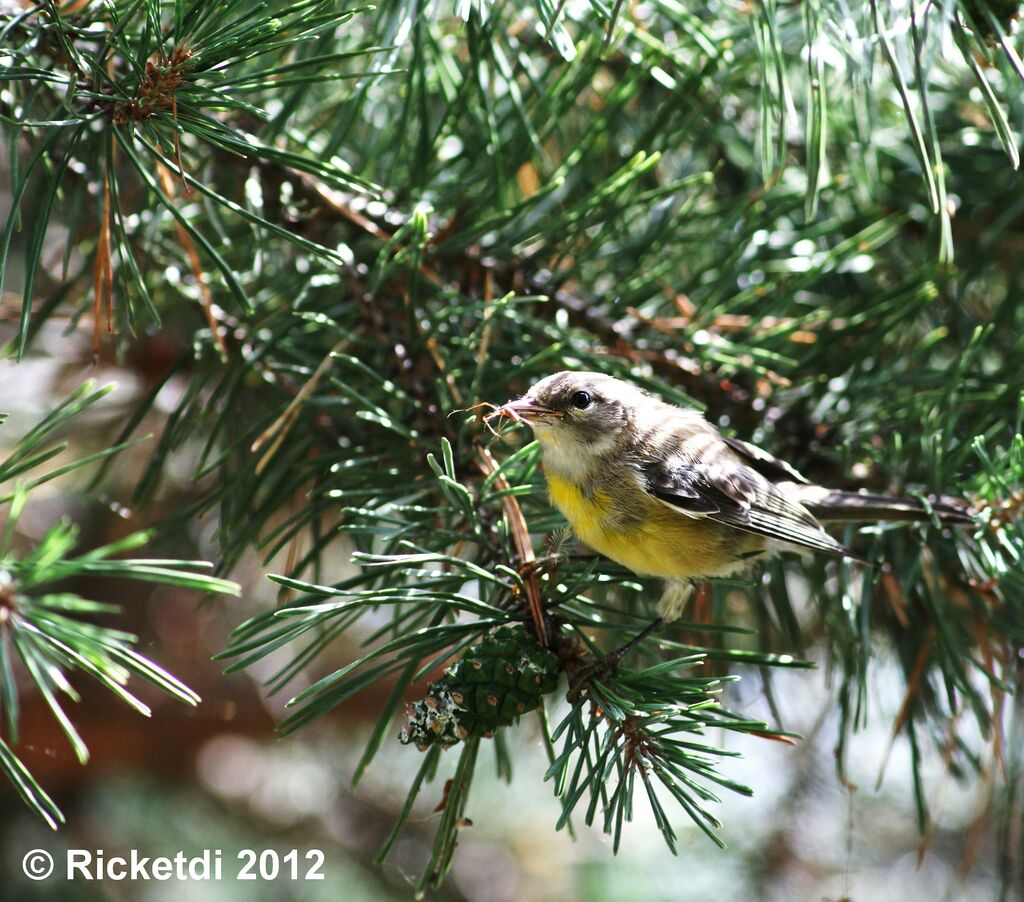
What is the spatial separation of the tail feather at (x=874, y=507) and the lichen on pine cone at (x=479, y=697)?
75 cm

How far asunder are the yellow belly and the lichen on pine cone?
49cm

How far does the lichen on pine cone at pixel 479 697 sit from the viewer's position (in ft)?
3.99

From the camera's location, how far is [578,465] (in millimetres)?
1883

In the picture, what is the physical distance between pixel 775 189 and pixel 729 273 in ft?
0.74

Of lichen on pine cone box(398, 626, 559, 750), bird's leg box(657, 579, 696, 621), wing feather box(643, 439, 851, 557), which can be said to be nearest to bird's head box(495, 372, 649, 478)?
wing feather box(643, 439, 851, 557)

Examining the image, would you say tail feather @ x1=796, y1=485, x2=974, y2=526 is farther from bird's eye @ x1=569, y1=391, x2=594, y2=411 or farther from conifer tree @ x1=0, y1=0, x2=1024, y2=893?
bird's eye @ x1=569, y1=391, x2=594, y2=411

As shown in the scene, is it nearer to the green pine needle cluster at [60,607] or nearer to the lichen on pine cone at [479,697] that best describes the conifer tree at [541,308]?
the lichen on pine cone at [479,697]

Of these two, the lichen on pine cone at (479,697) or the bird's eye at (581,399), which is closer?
the lichen on pine cone at (479,697)

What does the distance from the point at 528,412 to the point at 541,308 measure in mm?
263

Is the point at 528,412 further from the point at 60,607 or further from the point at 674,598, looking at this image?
the point at 60,607

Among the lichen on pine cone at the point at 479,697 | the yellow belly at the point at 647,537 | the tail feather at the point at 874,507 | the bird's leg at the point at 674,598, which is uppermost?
the tail feather at the point at 874,507

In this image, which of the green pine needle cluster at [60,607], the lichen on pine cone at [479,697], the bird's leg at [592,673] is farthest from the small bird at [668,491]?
the green pine needle cluster at [60,607]

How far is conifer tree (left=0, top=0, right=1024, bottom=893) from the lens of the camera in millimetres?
1243

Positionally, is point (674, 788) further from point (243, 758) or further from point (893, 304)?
point (243, 758)
